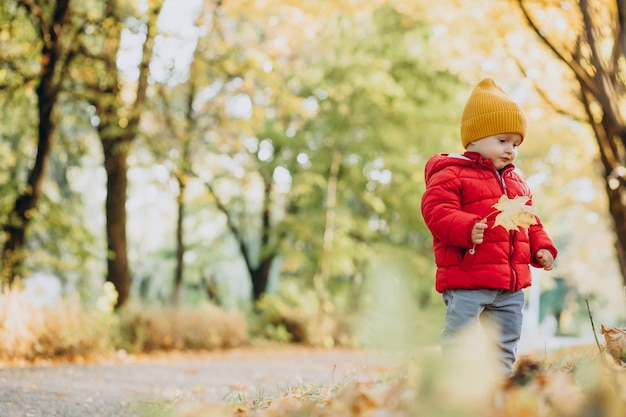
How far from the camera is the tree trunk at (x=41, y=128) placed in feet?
28.6

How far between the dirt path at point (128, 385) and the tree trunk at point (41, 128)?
110 inches

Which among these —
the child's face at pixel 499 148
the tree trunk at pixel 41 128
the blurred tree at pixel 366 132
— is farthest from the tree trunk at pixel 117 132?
the child's face at pixel 499 148

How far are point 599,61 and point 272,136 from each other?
870cm

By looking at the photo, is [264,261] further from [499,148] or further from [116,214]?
[499,148]

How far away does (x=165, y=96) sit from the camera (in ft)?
34.7

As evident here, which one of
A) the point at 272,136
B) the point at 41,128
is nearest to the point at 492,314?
the point at 41,128

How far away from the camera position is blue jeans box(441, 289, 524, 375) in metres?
3.11

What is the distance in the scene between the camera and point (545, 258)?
10.8 ft

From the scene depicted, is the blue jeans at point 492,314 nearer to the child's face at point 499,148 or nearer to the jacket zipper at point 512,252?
the jacket zipper at point 512,252

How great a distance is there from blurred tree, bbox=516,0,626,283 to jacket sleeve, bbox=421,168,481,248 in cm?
314

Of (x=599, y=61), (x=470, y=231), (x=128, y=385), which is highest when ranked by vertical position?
(x=599, y=61)

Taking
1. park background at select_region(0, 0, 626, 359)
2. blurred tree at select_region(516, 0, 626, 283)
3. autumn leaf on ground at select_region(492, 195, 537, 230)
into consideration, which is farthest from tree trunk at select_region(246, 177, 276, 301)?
autumn leaf on ground at select_region(492, 195, 537, 230)

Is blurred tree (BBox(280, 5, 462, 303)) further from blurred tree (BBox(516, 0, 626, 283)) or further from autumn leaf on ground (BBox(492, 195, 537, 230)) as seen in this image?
autumn leaf on ground (BBox(492, 195, 537, 230))

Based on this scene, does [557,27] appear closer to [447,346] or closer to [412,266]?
[447,346]
